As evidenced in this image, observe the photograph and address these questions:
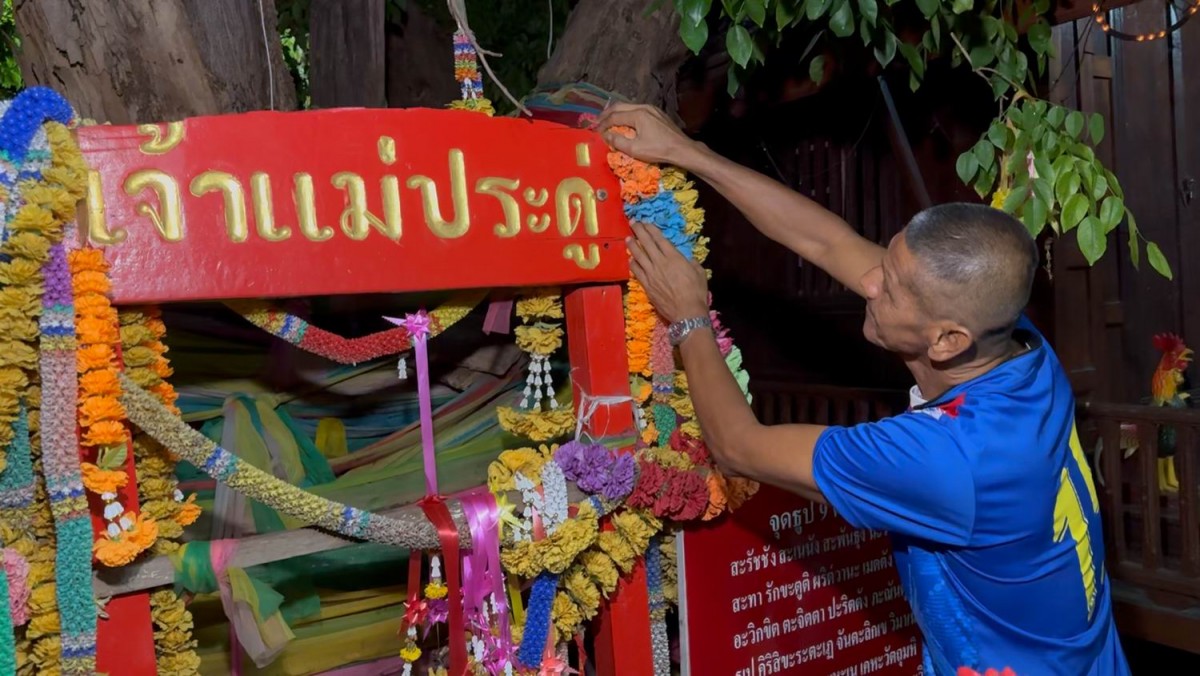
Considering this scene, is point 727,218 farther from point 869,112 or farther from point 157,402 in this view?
point 157,402

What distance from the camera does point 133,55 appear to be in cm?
237

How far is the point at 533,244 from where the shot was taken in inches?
75.9

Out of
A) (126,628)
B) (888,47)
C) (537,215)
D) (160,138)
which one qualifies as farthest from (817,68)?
(126,628)

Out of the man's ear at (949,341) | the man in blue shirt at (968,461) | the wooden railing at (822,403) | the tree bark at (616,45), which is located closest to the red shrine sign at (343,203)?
the man in blue shirt at (968,461)

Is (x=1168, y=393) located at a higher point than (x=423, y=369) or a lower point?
lower

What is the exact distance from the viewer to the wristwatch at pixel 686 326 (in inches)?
78.2

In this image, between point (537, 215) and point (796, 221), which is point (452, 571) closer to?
point (537, 215)

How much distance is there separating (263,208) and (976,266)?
3.93 ft

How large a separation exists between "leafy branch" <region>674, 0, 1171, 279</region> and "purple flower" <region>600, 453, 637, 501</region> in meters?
1.04

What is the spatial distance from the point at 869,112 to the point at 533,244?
3086 millimetres

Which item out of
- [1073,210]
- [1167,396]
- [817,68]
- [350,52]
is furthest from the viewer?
[1167,396]

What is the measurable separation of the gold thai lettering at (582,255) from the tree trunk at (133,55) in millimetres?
1161

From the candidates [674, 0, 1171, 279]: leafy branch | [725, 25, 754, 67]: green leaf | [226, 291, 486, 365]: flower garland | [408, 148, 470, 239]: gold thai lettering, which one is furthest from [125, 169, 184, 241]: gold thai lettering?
[725, 25, 754, 67]: green leaf

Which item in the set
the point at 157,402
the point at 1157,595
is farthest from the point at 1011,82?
the point at 157,402
